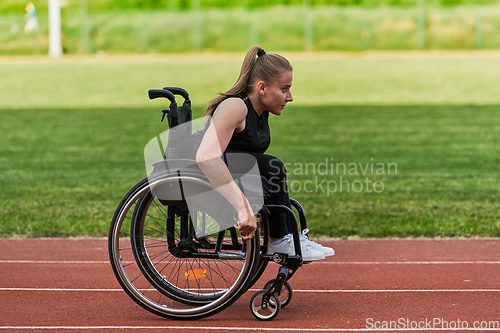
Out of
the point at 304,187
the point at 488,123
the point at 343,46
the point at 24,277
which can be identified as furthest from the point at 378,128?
the point at 343,46

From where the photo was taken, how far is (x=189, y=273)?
13.1 ft

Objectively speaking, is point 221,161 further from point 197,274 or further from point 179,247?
point 197,274

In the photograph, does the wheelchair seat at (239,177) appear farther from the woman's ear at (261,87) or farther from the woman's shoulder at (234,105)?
the woman's ear at (261,87)

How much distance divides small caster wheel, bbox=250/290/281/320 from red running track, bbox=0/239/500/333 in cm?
5

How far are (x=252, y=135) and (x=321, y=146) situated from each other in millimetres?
8782

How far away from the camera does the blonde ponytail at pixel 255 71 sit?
11.7ft

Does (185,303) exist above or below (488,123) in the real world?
above

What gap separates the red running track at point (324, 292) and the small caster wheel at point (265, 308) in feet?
0.17

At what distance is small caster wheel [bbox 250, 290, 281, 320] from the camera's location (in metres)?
3.64

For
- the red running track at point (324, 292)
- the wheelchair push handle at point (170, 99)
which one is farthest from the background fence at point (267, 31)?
the wheelchair push handle at point (170, 99)

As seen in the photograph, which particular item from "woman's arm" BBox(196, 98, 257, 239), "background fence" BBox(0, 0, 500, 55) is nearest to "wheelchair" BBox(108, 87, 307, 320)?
"woman's arm" BBox(196, 98, 257, 239)

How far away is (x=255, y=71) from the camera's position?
11.8 feet

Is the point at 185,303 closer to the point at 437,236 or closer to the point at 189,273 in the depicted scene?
the point at 189,273

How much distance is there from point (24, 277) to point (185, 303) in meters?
1.50
